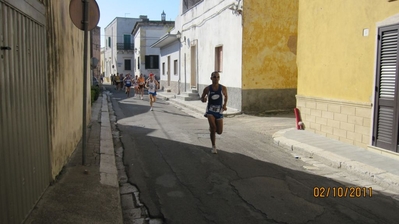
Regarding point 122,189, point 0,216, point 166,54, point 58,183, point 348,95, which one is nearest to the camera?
point 0,216

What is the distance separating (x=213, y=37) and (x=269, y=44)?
406cm

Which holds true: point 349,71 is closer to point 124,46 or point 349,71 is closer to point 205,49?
point 205,49

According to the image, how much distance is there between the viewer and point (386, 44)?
7.11 meters

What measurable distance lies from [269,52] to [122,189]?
1073cm

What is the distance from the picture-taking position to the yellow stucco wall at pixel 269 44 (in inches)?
568

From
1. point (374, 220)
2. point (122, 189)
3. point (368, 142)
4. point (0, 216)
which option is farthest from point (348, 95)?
point (0, 216)

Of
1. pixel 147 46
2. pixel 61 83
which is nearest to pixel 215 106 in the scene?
pixel 61 83

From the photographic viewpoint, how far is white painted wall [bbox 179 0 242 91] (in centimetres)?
1509

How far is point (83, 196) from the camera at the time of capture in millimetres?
4602

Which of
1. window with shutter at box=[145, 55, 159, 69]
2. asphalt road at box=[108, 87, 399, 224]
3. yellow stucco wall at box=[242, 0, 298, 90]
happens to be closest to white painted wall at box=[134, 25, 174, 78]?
window with shutter at box=[145, 55, 159, 69]

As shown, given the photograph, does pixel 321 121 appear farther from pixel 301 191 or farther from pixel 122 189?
pixel 122 189

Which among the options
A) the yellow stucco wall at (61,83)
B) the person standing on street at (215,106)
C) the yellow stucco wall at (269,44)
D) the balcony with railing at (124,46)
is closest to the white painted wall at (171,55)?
the yellow stucco wall at (269,44)

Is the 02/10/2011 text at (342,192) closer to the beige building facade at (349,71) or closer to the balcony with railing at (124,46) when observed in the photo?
the beige building facade at (349,71)

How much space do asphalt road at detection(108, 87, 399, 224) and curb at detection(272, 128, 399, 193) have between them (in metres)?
0.24
